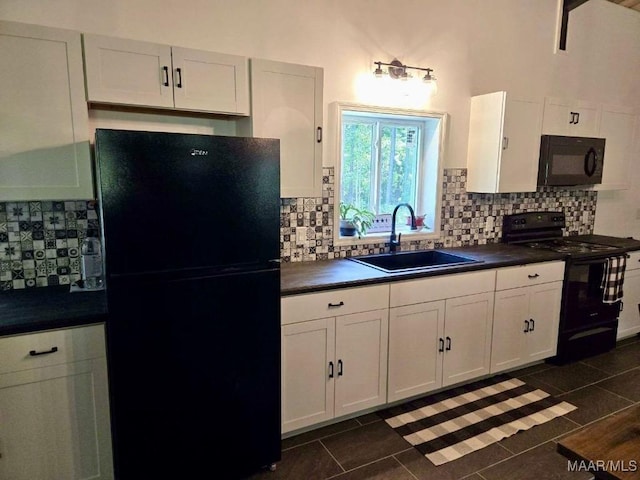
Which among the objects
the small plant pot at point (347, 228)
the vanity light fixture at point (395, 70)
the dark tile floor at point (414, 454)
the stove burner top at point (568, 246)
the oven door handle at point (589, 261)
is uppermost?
the vanity light fixture at point (395, 70)

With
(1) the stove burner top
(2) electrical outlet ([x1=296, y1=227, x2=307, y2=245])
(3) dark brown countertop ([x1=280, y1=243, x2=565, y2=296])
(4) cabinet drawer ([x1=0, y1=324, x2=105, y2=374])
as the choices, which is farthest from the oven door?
(4) cabinet drawer ([x1=0, y1=324, x2=105, y2=374])

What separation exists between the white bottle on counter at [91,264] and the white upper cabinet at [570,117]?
340 cm

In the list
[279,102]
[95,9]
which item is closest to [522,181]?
[279,102]

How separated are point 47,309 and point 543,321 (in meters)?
3.25

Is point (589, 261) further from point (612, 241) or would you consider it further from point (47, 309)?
point (47, 309)

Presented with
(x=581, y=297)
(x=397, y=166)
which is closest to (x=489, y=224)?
(x=581, y=297)

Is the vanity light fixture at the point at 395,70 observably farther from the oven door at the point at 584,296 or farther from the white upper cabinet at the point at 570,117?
the oven door at the point at 584,296

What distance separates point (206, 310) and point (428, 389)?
1669 millimetres

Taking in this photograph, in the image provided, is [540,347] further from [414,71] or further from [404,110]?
[414,71]

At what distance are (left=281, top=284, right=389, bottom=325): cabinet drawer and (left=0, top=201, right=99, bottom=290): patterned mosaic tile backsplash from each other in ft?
3.78

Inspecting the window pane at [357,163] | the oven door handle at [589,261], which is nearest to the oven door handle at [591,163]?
the oven door handle at [589,261]

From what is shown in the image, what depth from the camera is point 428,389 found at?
9.05 feet

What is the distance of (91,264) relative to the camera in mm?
2193

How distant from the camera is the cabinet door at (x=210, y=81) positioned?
6.81 feet
